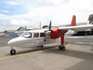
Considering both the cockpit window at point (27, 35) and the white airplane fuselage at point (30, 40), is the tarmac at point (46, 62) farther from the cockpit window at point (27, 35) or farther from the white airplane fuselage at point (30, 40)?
the cockpit window at point (27, 35)

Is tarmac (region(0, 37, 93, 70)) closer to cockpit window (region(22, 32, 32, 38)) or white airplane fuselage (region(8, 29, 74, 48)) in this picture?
white airplane fuselage (region(8, 29, 74, 48))

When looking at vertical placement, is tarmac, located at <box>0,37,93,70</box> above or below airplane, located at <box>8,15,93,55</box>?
below

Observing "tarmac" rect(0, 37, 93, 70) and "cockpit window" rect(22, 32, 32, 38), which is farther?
"cockpit window" rect(22, 32, 32, 38)

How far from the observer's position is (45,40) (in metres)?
13.2

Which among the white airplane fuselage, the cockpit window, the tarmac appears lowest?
the tarmac

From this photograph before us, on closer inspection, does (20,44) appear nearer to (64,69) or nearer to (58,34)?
(58,34)

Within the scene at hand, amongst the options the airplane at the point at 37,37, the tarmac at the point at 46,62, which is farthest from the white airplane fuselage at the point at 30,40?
the tarmac at the point at 46,62

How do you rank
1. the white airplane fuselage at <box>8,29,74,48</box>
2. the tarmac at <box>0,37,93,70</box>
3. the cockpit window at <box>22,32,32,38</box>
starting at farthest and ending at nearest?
the cockpit window at <box>22,32,32,38</box>, the white airplane fuselage at <box>8,29,74,48</box>, the tarmac at <box>0,37,93,70</box>

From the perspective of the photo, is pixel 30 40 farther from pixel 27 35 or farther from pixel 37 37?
pixel 37 37

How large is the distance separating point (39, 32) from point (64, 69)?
677 cm

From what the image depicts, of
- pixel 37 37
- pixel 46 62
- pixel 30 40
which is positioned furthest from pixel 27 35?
pixel 46 62

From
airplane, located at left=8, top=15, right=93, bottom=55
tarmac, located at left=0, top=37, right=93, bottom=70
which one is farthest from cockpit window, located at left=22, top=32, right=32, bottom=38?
tarmac, located at left=0, top=37, right=93, bottom=70

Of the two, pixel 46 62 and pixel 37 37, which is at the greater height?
pixel 37 37

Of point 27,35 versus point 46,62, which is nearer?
Answer: point 46,62
